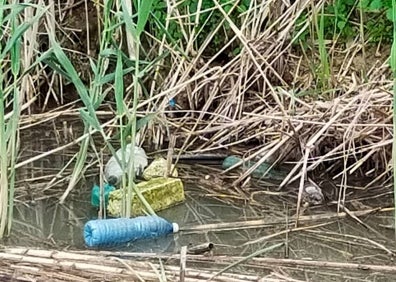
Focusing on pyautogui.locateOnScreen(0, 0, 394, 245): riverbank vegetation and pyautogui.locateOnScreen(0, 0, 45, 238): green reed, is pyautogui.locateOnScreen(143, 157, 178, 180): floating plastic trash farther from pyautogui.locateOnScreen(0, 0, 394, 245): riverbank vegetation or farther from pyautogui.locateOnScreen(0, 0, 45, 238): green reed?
pyautogui.locateOnScreen(0, 0, 45, 238): green reed

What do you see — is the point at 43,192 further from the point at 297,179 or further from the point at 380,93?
the point at 380,93

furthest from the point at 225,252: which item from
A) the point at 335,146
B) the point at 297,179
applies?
the point at 335,146

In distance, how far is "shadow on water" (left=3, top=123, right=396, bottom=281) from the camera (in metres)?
2.13

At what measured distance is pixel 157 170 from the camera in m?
2.71

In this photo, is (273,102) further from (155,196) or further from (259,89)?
(155,196)

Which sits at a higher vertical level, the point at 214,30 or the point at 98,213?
the point at 214,30

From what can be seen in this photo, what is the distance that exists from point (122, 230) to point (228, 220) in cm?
35

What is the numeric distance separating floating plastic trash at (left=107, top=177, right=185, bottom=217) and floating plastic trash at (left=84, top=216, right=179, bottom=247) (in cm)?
11

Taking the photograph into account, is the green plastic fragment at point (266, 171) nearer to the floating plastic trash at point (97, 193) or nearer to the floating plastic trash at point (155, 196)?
the floating plastic trash at point (155, 196)

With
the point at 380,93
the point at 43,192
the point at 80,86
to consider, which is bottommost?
the point at 43,192

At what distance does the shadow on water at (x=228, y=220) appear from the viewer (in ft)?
7.00

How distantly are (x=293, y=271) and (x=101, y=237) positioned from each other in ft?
1.56

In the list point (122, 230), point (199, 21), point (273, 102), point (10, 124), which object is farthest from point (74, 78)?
point (199, 21)

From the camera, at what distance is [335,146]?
284cm
